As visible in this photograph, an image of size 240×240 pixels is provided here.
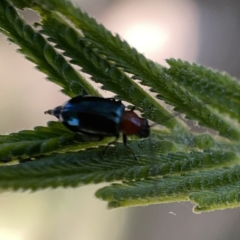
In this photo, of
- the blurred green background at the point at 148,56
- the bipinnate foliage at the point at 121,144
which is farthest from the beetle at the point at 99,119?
the blurred green background at the point at 148,56

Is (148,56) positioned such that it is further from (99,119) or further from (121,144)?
(121,144)

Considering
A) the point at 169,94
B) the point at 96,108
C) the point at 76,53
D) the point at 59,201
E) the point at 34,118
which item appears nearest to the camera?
the point at 76,53

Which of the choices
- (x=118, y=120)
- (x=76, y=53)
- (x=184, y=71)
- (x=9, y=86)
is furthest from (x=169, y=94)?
(x=9, y=86)

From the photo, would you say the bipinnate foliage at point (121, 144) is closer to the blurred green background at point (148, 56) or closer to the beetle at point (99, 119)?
the beetle at point (99, 119)

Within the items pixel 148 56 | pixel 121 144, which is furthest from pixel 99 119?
pixel 148 56

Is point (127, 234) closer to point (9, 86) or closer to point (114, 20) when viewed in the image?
point (9, 86)
